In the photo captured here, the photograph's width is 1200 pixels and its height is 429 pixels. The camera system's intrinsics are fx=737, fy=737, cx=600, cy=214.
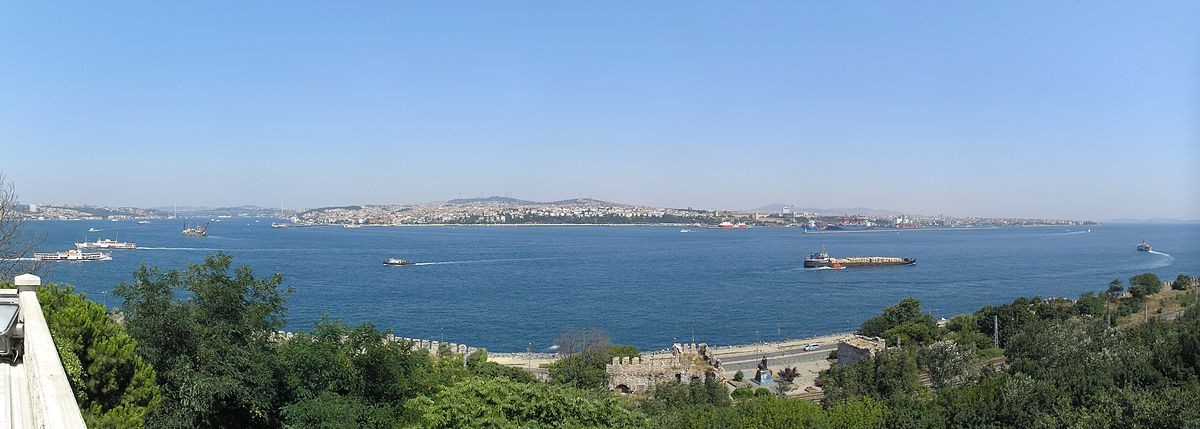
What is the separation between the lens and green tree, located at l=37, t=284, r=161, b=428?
659 centimetres

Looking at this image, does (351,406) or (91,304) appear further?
(351,406)

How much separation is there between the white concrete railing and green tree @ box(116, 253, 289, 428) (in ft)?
7.67

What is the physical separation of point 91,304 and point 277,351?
2.33 m

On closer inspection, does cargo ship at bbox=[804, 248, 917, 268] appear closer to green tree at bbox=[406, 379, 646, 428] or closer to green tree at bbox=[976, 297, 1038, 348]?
green tree at bbox=[976, 297, 1038, 348]

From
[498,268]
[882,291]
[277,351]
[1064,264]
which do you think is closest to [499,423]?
[277,351]

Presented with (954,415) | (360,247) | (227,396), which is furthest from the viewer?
(360,247)

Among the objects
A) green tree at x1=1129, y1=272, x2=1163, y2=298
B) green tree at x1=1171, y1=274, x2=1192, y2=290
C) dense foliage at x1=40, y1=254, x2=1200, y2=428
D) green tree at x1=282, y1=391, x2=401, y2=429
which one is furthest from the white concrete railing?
green tree at x1=1171, y1=274, x2=1192, y2=290

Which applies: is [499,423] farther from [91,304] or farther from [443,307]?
[443,307]

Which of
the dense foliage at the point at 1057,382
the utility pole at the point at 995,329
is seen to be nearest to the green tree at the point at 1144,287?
the utility pole at the point at 995,329

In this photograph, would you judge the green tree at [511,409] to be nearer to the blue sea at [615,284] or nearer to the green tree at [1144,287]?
the blue sea at [615,284]

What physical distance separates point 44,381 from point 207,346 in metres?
5.18

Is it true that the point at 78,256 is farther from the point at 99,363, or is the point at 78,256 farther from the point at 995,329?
the point at 995,329

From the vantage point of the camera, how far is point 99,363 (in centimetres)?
695

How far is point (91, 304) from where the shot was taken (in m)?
7.89
